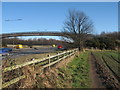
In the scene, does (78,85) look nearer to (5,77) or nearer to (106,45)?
(5,77)

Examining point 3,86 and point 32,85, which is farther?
point 32,85

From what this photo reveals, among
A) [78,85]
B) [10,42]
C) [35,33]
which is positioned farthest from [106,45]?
[78,85]

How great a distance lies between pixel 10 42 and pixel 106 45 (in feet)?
143

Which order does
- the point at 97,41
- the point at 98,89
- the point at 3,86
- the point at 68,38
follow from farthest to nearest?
the point at 97,41, the point at 68,38, the point at 98,89, the point at 3,86

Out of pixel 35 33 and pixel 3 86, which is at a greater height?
pixel 35 33

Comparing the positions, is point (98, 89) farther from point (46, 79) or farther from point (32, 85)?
point (32, 85)

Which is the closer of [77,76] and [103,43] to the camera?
[77,76]

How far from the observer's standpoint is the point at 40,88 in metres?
5.79

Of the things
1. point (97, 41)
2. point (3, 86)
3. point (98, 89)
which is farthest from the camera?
point (97, 41)

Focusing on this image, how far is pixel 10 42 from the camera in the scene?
3000 inches

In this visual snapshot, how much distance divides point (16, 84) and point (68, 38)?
38.3m

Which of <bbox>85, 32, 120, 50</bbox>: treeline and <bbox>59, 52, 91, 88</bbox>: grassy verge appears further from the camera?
<bbox>85, 32, 120, 50</bbox>: treeline

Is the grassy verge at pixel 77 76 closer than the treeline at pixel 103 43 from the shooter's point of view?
Yes

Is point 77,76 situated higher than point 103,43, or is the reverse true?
point 103,43
